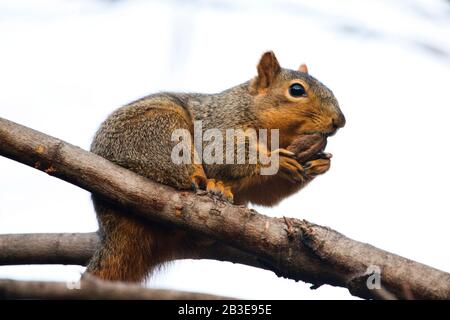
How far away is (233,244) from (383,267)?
0.86 m

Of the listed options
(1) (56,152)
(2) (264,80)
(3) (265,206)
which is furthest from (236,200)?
(1) (56,152)

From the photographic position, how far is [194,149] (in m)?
4.52

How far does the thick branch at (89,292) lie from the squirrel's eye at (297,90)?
3156 millimetres

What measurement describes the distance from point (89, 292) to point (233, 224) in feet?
6.48

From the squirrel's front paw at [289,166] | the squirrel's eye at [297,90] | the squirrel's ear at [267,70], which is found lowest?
the squirrel's front paw at [289,166]

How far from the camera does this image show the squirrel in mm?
4254

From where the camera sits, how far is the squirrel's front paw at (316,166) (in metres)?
4.61

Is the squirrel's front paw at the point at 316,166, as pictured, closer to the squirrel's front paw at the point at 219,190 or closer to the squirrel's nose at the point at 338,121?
the squirrel's nose at the point at 338,121

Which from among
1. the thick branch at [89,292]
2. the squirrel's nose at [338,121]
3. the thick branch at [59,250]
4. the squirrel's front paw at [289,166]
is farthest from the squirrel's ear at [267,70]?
the thick branch at [89,292]

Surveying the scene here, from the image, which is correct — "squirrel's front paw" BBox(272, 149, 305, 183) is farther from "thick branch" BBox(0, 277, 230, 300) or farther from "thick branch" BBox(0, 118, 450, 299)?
"thick branch" BBox(0, 277, 230, 300)

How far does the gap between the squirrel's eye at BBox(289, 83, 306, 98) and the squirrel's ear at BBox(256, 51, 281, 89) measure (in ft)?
0.86

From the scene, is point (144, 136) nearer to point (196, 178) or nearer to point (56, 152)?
point (196, 178)

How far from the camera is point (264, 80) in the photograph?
5.30 metres
